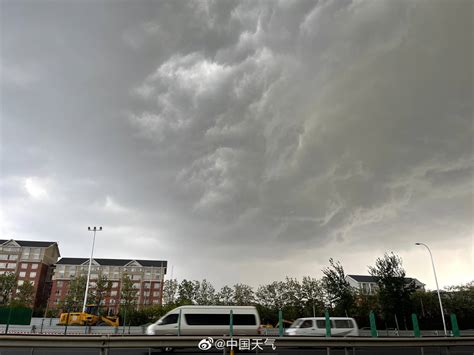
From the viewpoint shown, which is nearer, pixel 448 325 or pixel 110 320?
pixel 448 325

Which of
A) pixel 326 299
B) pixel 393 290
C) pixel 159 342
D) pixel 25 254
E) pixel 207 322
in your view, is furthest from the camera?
pixel 25 254

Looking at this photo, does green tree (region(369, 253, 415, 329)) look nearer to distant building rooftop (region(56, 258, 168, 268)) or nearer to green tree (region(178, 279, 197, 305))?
green tree (region(178, 279, 197, 305))

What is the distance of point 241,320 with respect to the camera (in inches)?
→ 864

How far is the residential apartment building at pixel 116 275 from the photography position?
106312mm

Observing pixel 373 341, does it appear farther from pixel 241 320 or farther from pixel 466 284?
pixel 466 284

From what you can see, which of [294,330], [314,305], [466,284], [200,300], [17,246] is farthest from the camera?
[17,246]

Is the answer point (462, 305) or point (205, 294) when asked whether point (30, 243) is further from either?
point (462, 305)

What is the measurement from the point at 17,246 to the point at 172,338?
390 ft

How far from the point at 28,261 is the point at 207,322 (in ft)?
345

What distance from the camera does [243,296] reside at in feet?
215

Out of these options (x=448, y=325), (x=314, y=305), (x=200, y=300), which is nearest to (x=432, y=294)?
(x=448, y=325)

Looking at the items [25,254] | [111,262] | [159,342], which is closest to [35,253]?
[25,254]

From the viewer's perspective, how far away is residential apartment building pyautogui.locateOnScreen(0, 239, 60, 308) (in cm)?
10288

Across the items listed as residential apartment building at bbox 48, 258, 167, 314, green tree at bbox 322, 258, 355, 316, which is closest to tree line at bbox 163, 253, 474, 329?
green tree at bbox 322, 258, 355, 316
